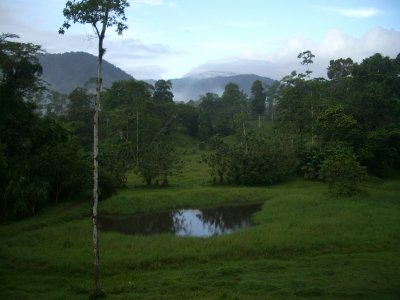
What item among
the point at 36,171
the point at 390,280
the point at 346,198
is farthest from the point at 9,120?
the point at 346,198

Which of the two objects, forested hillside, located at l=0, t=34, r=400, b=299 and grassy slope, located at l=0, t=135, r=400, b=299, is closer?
grassy slope, located at l=0, t=135, r=400, b=299

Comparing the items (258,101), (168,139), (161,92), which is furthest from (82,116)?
(258,101)

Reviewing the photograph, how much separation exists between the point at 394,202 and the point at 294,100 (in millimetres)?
29995

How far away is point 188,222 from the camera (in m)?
33.3

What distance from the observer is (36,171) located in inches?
1239

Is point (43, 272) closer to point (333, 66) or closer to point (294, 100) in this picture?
point (294, 100)

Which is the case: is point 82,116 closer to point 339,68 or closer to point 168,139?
point 168,139

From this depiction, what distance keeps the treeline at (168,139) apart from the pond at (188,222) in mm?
5082

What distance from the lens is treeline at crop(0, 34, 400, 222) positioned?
2770cm

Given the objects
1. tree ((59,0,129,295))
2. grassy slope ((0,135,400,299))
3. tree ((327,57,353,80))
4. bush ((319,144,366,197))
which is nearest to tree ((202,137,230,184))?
bush ((319,144,366,197))

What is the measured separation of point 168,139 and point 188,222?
43883 millimetres

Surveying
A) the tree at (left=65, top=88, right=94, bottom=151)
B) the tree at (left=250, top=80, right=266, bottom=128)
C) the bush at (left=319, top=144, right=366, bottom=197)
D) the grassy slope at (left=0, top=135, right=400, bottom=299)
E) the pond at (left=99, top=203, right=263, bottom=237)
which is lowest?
the pond at (left=99, top=203, right=263, bottom=237)

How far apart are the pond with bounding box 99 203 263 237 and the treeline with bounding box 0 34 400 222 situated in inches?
200

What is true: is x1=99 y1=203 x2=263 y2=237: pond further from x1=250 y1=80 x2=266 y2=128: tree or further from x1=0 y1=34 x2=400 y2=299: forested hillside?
x1=250 y1=80 x2=266 y2=128: tree
